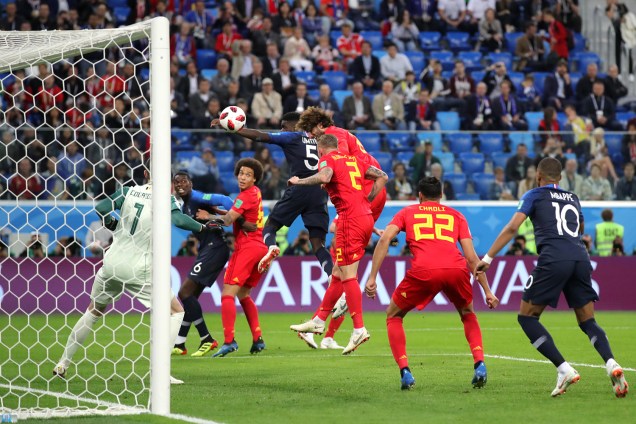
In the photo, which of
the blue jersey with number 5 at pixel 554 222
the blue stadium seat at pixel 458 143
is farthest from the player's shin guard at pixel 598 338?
the blue stadium seat at pixel 458 143

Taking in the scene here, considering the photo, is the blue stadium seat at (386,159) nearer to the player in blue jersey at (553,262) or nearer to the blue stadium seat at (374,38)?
the blue stadium seat at (374,38)

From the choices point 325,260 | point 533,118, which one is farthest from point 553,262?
point 533,118

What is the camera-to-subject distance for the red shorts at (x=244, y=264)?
40.5 ft

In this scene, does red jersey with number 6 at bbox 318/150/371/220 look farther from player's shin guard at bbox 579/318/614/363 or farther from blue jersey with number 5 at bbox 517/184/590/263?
player's shin guard at bbox 579/318/614/363

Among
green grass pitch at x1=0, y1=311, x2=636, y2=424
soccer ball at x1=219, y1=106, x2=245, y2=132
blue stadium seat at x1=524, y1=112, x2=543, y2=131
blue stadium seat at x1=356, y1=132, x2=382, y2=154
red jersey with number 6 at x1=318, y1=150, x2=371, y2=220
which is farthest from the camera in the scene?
blue stadium seat at x1=524, y1=112, x2=543, y2=131

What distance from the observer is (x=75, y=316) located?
715 inches

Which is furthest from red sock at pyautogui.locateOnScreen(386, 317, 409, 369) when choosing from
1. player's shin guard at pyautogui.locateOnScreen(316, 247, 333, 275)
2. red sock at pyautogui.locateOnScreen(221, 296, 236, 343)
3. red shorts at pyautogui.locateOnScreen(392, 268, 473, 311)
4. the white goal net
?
player's shin guard at pyautogui.locateOnScreen(316, 247, 333, 275)

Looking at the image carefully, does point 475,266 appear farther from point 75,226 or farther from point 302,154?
point 75,226

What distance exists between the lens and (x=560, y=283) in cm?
879

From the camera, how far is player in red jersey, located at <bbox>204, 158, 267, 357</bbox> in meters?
12.2

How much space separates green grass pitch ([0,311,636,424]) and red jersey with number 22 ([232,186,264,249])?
1302mm

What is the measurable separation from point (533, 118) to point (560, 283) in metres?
15.7

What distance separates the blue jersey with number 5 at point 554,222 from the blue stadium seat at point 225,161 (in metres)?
10.9

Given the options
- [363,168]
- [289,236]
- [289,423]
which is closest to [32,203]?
[289,236]
